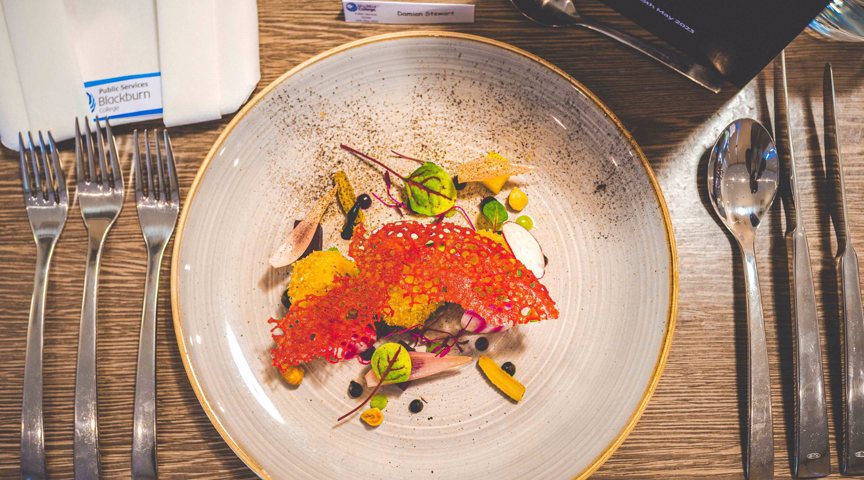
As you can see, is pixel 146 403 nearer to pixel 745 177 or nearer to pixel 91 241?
pixel 91 241

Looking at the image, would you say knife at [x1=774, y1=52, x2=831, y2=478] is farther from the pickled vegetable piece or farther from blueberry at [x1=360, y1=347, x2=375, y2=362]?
blueberry at [x1=360, y1=347, x2=375, y2=362]

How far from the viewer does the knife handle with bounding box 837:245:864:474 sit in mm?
935

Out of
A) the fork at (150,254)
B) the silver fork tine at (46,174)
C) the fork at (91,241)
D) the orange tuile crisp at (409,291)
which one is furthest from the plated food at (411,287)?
the silver fork tine at (46,174)

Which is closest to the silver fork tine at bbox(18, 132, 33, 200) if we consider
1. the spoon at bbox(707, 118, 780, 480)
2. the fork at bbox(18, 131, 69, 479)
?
the fork at bbox(18, 131, 69, 479)

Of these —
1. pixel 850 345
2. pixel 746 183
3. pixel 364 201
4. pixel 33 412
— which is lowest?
pixel 33 412

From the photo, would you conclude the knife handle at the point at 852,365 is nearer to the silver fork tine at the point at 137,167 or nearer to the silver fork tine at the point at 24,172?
the silver fork tine at the point at 137,167

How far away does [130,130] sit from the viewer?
1.00 meters

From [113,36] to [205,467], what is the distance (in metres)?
0.77

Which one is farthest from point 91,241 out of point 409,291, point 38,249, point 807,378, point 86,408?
point 807,378

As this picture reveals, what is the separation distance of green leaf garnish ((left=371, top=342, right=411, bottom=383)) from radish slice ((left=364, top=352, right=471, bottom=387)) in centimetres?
1

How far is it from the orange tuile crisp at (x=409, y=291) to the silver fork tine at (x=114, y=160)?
0.38m

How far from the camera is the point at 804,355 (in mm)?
939

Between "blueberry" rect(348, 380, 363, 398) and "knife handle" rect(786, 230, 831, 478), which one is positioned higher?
"knife handle" rect(786, 230, 831, 478)

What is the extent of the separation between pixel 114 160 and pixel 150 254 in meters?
0.18
